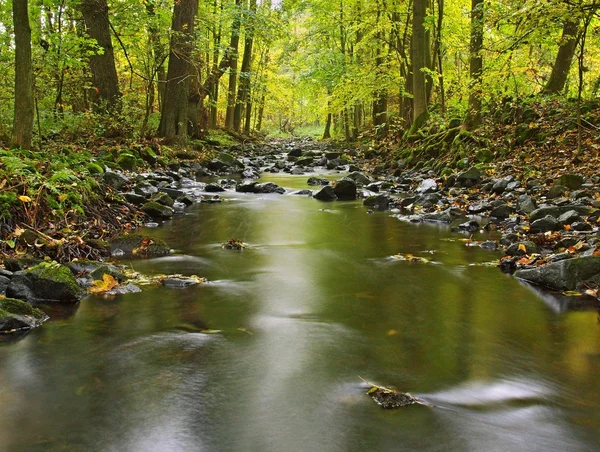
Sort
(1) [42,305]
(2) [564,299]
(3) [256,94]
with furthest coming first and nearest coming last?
(3) [256,94] < (2) [564,299] < (1) [42,305]

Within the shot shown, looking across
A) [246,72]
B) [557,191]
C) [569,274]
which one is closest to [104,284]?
[569,274]

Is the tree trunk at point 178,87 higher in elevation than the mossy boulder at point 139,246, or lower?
higher

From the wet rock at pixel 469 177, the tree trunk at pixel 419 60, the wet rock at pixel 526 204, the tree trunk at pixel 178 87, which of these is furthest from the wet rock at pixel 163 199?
the tree trunk at pixel 419 60

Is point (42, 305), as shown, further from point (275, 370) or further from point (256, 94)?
point (256, 94)

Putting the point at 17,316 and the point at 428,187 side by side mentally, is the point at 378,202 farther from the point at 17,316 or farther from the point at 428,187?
the point at 17,316

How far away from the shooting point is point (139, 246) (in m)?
6.98

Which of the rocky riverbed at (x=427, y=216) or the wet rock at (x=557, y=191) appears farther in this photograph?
the wet rock at (x=557, y=191)

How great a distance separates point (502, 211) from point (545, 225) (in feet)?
A: 6.09

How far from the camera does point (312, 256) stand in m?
7.30

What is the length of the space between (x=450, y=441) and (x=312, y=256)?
461 centimetres

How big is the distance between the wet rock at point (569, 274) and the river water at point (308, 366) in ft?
0.83

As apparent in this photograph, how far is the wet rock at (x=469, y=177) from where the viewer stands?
12328 mm

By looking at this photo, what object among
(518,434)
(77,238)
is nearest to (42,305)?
(77,238)

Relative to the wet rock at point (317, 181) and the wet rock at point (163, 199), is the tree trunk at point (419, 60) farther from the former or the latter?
the wet rock at point (163, 199)
